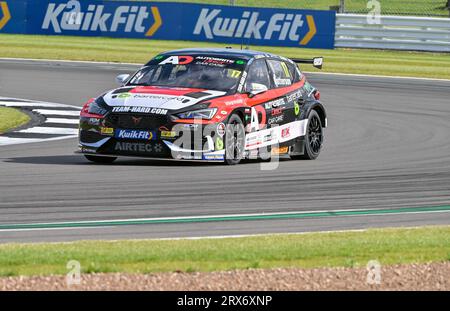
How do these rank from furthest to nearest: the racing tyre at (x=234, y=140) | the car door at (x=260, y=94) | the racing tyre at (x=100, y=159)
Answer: the car door at (x=260, y=94)
the racing tyre at (x=100, y=159)
the racing tyre at (x=234, y=140)

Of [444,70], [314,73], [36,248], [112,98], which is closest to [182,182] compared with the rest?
[112,98]

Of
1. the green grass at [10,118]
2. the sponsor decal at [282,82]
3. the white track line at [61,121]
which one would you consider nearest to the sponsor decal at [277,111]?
the sponsor decal at [282,82]

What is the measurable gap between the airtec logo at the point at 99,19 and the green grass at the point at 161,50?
349mm

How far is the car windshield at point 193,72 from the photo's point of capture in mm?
14320

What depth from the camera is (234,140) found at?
13.9 metres

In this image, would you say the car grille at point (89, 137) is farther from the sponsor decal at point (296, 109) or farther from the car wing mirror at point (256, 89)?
the sponsor decal at point (296, 109)

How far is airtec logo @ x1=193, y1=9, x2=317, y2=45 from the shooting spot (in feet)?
112

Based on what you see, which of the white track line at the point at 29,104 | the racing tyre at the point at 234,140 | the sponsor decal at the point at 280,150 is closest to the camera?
the racing tyre at the point at 234,140

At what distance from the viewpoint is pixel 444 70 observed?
3102 centimetres

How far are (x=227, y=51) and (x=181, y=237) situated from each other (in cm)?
591

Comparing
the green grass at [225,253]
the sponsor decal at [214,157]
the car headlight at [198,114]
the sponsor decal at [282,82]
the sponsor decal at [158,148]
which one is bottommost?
the green grass at [225,253]

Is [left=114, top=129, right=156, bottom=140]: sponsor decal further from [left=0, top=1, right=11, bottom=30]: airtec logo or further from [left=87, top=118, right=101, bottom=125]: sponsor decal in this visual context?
[left=0, top=1, right=11, bottom=30]: airtec logo

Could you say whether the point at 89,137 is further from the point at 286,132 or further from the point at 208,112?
the point at 286,132
